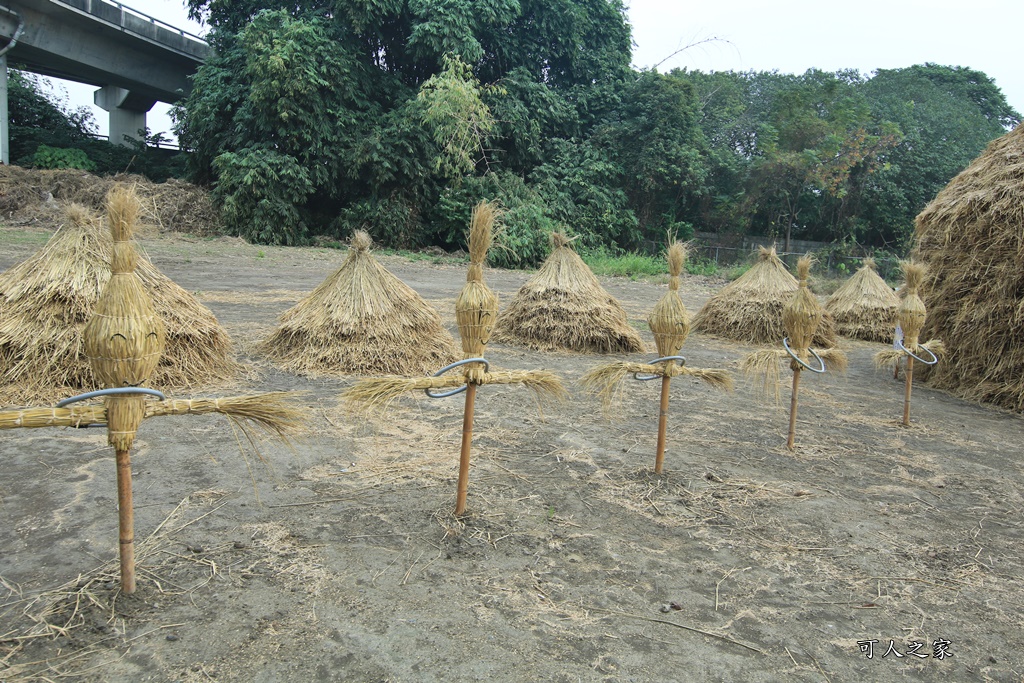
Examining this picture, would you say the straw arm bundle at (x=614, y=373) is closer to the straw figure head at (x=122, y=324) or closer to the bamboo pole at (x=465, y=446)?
the bamboo pole at (x=465, y=446)

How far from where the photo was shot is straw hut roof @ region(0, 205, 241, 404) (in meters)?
5.46

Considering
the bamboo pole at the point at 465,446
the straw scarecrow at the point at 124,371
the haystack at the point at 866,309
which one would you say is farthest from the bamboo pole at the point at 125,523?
the haystack at the point at 866,309

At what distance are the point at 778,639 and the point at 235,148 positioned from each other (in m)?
20.1

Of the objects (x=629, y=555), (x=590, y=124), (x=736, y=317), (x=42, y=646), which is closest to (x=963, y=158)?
(x=590, y=124)

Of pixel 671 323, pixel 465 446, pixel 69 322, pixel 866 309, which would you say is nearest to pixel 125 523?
pixel 465 446

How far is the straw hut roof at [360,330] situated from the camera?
7.01 m

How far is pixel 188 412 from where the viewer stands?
284cm

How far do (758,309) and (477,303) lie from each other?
26.4ft

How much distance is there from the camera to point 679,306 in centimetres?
454

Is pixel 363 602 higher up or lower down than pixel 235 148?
lower down

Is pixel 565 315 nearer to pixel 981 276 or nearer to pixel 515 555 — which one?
pixel 981 276

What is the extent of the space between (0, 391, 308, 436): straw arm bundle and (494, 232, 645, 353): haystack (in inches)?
240

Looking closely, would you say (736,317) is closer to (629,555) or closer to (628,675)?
(629,555)

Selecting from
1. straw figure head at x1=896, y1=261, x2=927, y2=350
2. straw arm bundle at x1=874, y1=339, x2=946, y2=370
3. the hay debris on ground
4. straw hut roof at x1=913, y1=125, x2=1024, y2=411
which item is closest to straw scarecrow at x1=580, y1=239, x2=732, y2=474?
straw figure head at x1=896, y1=261, x2=927, y2=350
